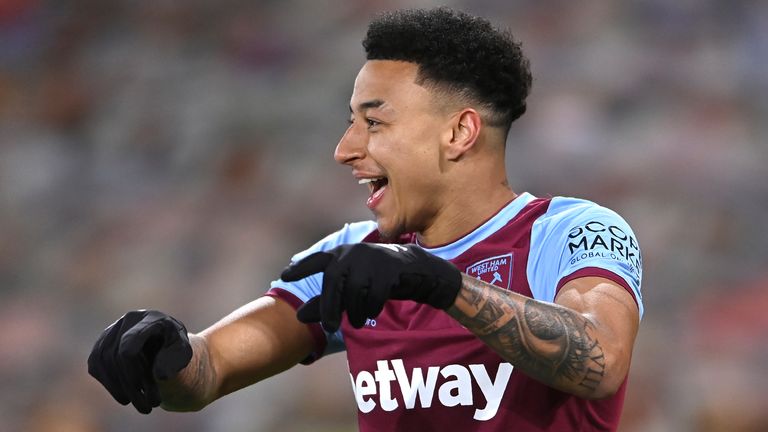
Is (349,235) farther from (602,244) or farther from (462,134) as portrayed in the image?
(602,244)

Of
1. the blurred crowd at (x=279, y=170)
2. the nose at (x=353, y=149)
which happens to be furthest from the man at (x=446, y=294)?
the blurred crowd at (x=279, y=170)

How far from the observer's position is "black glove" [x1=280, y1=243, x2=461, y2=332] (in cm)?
147

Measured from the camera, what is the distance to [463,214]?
6.98 feet

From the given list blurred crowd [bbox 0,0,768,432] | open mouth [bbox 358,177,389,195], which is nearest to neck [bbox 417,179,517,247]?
open mouth [bbox 358,177,389,195]

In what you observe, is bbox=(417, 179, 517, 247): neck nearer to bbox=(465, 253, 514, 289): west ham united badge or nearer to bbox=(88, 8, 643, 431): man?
bbox=(88, 8, 643, 431): man

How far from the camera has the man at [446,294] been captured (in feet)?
5.29

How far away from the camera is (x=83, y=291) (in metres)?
4.22

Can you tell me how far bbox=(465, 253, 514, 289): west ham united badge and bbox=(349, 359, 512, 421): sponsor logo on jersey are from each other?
6.5 inches

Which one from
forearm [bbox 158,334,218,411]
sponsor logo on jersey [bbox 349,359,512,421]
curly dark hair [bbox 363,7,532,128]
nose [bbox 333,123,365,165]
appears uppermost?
curly dark hair [bbox 363,7,532,128]

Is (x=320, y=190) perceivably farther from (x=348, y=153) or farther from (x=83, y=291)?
(x=348, y=153)

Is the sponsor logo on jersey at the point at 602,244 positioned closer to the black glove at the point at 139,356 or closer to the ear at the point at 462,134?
the ear at the point at 462,134

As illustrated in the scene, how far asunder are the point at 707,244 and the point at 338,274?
253cm

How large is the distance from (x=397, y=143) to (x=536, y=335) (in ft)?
1.91

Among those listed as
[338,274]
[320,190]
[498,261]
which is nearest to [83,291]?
[320,190]
